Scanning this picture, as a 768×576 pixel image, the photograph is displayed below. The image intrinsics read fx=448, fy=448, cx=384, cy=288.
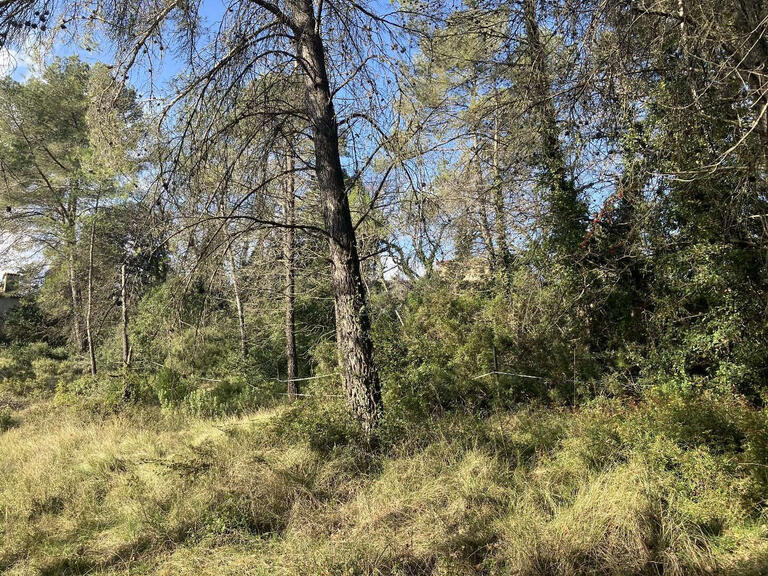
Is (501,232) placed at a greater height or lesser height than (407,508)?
greater

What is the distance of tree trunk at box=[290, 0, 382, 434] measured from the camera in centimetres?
557

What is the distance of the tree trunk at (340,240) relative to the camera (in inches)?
219

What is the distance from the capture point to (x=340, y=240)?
565 centimetres

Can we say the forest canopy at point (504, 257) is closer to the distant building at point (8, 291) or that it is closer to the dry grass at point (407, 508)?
the dry grass at point (407, 508)

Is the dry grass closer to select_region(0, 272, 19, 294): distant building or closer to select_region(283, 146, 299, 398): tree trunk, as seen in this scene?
select_region(283, 146, 299, 398): tree trunk

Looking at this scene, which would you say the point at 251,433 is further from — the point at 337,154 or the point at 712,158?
the point at 712,158

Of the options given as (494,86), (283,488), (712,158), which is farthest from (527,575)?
(494,86)

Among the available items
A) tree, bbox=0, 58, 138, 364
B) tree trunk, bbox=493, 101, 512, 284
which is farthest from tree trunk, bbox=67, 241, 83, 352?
tree trunk, bbox=493, 101, 512, 284

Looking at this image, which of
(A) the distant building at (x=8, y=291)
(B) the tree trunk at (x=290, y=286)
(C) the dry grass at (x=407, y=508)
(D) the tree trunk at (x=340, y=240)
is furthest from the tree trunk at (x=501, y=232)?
(A) the distant building at (x=8, y=291)

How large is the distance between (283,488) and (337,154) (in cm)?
402

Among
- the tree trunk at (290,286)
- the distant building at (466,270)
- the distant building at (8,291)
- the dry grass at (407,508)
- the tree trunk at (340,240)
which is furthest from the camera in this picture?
the distant building at (8,291)

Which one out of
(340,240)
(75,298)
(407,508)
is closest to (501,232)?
(340,240)

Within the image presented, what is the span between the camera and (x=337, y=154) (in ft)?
19.2

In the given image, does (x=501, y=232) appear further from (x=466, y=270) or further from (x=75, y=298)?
(x=75, y=298)
